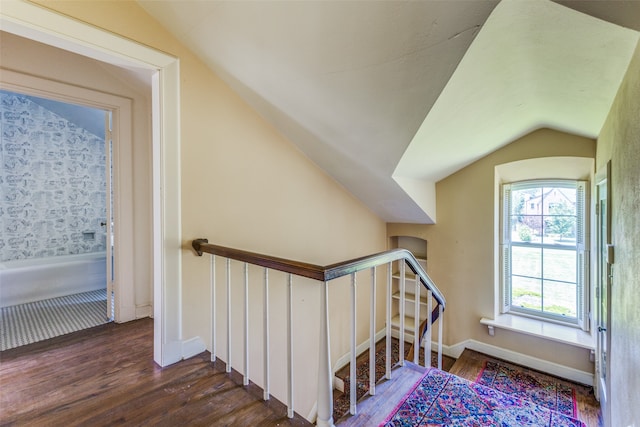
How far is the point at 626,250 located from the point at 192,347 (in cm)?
259

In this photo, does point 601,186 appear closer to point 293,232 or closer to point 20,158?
point 293,232

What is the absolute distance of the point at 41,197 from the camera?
4.12 m

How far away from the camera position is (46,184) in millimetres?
4148

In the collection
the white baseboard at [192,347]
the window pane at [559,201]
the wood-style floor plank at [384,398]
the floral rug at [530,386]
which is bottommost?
the floral rug at [530,386]

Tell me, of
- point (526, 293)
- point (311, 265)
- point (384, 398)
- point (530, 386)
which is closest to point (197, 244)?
point (311, 265)

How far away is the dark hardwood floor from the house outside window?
3626mm

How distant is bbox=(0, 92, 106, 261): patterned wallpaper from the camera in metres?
3.85

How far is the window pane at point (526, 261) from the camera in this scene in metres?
3.55

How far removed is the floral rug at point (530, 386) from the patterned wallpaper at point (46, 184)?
6.20 metres

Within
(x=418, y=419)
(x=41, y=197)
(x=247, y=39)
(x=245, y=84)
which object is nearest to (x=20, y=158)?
(x=41, y=197)

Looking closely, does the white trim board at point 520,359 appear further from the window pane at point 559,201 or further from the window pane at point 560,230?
the window pane at point 559,201

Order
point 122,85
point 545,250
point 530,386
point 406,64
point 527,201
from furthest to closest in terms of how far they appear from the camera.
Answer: point 527,201 → point 545,250 → point 530,386 → point 122,85 → point 406,64

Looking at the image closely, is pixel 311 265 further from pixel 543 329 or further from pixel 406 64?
pixel 543 329

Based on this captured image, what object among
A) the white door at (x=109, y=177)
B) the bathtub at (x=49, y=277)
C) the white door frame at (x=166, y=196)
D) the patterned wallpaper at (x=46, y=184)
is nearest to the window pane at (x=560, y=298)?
the white door frame at (x=166, y=196)
